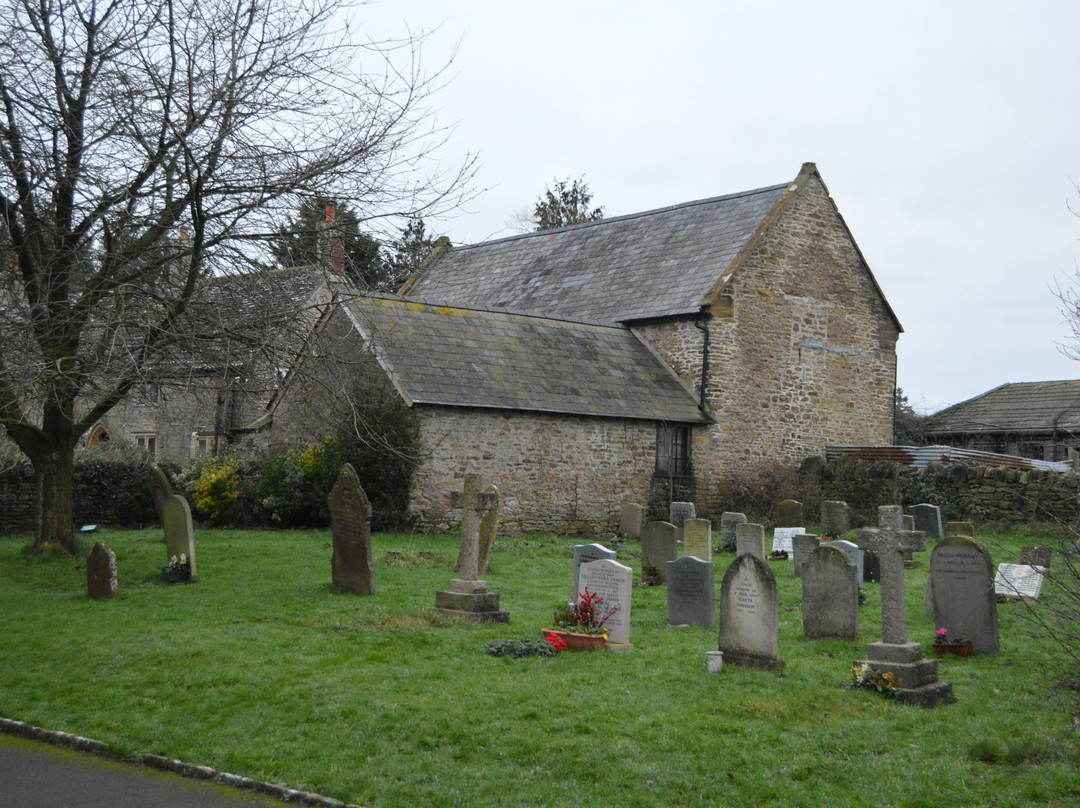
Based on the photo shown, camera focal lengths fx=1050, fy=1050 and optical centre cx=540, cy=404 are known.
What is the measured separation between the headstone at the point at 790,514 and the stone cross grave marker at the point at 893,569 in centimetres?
1045

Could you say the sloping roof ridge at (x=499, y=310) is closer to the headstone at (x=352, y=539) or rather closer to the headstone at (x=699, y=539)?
the headstone at (x=352, y=539)

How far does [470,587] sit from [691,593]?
260cm

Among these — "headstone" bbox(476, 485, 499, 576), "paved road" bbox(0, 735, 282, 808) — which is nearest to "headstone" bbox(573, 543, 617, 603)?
"headstone" bbox(476, 485, 499, 576)

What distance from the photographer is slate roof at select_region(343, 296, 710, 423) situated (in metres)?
21.0

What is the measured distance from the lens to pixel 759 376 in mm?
25875

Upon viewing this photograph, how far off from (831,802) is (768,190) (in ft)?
75.6

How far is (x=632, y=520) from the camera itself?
22219mm

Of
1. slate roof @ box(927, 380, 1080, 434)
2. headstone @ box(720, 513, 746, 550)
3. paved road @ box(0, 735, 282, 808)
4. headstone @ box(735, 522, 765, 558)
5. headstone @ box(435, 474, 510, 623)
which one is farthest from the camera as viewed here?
slate roof @ box(927, 380, 1080, 434)

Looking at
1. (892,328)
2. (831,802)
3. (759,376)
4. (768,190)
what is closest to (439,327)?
(759,376)

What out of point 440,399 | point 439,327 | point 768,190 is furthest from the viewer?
point 768,190

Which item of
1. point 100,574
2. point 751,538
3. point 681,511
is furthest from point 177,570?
point 681,511

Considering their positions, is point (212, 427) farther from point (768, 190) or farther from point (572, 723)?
point (572, 723)

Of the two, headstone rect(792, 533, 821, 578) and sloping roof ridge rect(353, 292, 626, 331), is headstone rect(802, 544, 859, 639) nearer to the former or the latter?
headstone rect(792, 533, 821, 578)

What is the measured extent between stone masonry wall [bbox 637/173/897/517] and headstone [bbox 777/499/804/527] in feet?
14.6
